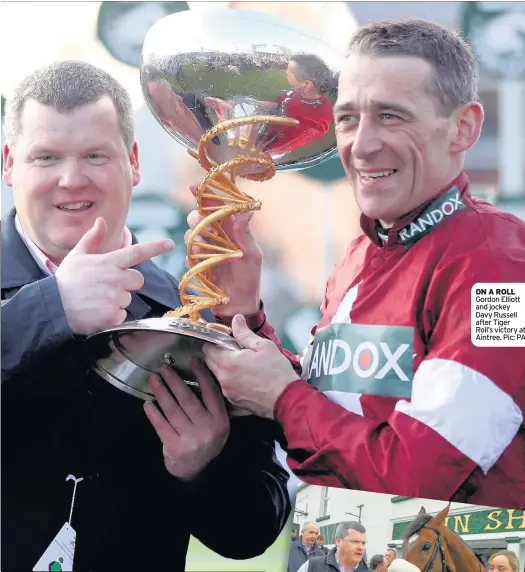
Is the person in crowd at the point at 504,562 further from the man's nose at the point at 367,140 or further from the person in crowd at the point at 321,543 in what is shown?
the man's nose at the point at 367,140

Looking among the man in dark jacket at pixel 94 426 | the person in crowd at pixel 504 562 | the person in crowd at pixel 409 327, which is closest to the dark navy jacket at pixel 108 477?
the man in dark jacket at pixel 94 426

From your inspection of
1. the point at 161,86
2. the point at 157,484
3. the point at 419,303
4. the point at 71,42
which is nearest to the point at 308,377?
the point at 419,303

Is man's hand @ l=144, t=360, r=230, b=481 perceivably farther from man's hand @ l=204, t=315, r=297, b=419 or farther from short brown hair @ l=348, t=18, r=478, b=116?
short brown hair @ l=348, t=18, r=478, b=116

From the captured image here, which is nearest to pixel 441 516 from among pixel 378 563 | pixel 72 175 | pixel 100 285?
pixel 378 563

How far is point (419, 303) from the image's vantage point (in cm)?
188

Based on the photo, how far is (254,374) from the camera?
1.92 m

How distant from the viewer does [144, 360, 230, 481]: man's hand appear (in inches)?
83.1

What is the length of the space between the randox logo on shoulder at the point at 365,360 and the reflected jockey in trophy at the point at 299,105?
0.40 meters

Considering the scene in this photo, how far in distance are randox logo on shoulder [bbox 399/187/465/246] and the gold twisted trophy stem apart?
321mm

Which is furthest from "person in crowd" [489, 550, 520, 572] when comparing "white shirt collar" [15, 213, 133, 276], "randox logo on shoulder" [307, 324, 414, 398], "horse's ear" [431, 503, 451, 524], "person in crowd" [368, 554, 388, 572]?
"white shirt collar" [15, 213, 133, 276]

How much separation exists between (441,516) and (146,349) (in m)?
0.67

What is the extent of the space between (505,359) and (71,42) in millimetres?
1211

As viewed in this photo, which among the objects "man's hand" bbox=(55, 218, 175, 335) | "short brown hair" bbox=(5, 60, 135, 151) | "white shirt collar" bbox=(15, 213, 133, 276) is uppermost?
"short brown hair" bbox=(5, 60, 135, 151)

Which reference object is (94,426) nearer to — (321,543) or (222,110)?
(321,543)
